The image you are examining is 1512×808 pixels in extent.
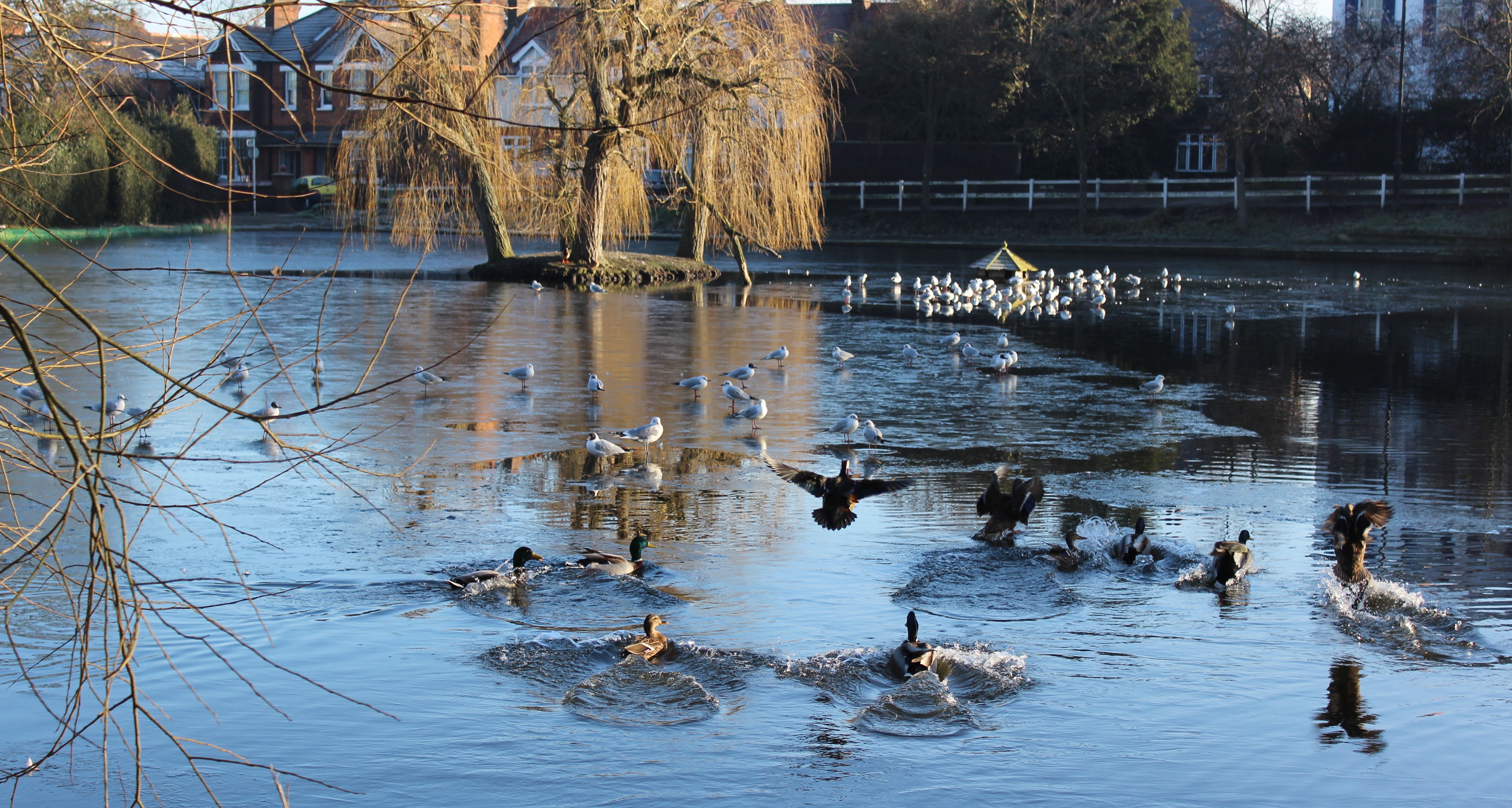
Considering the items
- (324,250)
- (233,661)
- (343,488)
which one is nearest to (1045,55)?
(324,250)

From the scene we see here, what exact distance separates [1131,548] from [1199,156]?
54380 mm

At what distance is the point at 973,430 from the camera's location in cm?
1239

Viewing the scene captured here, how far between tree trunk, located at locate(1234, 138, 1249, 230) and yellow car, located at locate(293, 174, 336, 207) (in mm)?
30090

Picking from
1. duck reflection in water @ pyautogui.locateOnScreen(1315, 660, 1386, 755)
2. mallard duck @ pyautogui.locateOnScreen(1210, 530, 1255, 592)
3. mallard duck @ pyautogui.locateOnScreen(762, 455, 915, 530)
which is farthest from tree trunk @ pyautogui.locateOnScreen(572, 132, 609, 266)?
duck reflection in water @ pyautogui.locateOnScreen(1315, 660, 1386, 755)

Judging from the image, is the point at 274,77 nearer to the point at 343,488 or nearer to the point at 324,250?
the point at 324,250

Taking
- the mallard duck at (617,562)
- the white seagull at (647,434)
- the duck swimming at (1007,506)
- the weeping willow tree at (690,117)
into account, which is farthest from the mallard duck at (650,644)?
the weeping willow tree at (690,117)

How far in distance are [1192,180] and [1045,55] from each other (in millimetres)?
7183

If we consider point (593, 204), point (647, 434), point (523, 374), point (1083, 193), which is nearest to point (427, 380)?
point (523, 374)

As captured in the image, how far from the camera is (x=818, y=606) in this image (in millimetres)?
7281

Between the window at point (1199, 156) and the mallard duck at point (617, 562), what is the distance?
53249 millimetres

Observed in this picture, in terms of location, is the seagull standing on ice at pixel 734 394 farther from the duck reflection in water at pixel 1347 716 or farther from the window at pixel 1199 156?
the window at pixel 1199 156

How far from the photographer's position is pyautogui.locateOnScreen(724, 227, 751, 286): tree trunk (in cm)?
2914

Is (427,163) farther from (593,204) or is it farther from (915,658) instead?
(915,658)

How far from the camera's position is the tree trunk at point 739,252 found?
95.6ft
